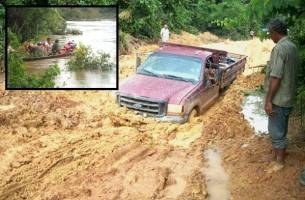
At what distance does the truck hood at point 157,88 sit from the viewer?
32.8 ft

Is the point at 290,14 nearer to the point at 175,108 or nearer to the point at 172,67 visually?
the point at 175,108

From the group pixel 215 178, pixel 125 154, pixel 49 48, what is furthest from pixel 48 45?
pixel 215 178

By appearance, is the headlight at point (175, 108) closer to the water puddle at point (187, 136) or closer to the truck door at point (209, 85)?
the water puddle at point (187, 136)

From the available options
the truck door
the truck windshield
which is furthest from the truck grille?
the truck door

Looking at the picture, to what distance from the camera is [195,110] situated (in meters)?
10.6

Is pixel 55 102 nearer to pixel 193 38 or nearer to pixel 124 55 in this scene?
pixel 124 55

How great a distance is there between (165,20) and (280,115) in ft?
75.8

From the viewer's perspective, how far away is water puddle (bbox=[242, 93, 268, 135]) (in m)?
9.56

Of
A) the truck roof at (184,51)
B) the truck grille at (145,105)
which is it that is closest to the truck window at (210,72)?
the truck roof at (184,51)

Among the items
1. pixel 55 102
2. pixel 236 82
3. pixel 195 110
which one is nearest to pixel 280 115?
pixel 195 110

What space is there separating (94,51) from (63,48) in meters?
0.44

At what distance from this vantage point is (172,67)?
11.0 meters

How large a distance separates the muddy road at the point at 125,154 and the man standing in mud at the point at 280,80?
0.69 m

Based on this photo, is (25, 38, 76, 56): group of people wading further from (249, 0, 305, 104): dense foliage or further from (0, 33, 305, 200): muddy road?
(249, 0, 305, 104): dense foliage
